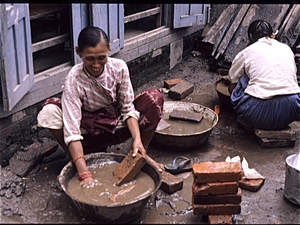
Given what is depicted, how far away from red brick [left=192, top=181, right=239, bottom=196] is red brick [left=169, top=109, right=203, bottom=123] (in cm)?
180

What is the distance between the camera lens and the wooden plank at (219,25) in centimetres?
772

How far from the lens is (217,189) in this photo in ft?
10.8

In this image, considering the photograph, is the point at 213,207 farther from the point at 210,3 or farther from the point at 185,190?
the point at 210,3

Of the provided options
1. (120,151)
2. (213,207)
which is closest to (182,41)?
(120,151)

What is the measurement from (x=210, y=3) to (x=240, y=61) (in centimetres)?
364

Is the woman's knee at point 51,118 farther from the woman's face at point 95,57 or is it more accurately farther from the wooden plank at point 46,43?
the wooden plank at point 46,43

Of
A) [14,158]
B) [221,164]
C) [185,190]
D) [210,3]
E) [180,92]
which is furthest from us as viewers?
[210,3]

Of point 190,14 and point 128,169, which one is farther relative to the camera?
point 190,14

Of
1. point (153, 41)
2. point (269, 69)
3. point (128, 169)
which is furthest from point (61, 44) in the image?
point (128, 169)

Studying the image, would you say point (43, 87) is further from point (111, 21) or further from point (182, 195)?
point (182, 195)

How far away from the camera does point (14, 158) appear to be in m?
4.27

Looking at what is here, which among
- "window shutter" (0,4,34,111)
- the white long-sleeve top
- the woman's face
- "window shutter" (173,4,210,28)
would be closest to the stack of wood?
"window shutter" (173,4,210,28)

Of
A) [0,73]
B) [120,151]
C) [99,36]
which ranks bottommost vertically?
[120,151]

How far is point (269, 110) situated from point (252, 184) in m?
1.11
